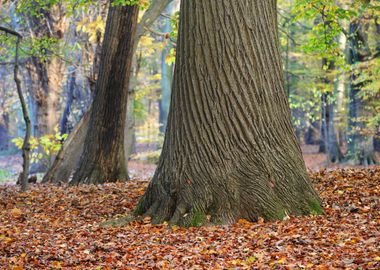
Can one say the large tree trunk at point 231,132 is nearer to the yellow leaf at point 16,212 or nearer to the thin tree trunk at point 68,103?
the yellow leaf at point 16,212

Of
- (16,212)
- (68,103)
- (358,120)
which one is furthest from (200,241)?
(68,103)

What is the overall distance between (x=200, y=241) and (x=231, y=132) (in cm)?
165

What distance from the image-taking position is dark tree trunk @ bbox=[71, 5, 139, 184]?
12625mm

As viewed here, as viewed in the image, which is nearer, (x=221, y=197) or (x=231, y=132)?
(x=221, y=197)

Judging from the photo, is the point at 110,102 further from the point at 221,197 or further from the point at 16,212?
the point at 221,197

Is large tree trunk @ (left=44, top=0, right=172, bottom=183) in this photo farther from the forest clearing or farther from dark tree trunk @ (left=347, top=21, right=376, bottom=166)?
dark tree trunk @ (left=347, top=21, right=376, bottom=166)

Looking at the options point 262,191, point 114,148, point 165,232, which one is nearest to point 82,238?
point 165,232

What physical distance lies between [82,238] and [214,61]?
8.96 feet

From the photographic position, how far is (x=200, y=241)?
21.8 ft

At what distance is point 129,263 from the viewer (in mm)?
6000

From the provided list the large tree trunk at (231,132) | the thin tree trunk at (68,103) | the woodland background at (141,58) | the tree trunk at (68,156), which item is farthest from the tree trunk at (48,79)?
the large tree trunk at (231,132)

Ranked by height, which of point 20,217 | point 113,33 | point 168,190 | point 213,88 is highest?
point 113,33

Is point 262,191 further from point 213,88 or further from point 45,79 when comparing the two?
point 45,79

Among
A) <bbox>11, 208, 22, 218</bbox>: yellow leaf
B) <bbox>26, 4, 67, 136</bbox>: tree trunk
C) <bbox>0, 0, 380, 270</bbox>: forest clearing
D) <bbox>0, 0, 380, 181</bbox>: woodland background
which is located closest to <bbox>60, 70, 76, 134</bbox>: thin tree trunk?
<bbox>0, 0, 380, 181</bbox>: woodland background
